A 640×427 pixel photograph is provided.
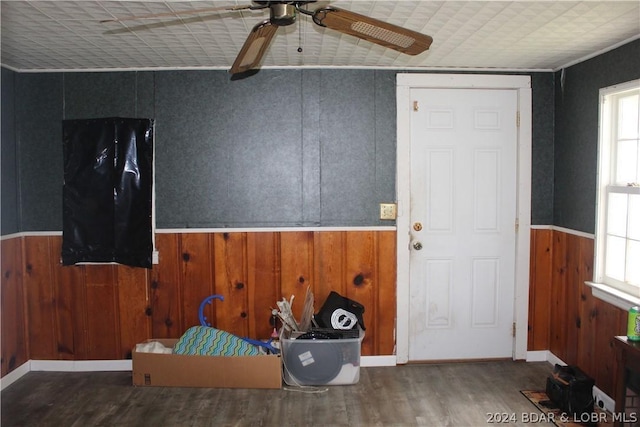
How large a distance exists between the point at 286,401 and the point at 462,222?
1.85 metres

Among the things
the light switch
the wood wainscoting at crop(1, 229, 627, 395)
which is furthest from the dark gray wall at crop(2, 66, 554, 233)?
the wood wainscoting at crop(1, 229, 627, 395)

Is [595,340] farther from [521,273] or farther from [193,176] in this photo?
[193,176]

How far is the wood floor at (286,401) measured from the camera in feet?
10.6

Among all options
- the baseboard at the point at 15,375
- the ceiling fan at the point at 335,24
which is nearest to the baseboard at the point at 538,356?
the ceiling fan at the point at 335,24

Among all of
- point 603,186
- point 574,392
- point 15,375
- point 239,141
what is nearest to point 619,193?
point 603,186

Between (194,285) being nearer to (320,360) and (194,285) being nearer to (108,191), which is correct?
(108,191)

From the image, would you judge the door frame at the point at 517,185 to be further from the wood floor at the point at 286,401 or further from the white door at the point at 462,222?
the wood floor at the point at 286,401

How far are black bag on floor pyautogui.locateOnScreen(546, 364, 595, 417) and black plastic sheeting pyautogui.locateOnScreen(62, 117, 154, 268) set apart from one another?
2920 millimetres

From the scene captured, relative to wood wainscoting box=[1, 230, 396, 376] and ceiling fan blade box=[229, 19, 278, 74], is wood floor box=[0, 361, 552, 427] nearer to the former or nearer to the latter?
wood wainscoting box=[1, 230, 396, 376]

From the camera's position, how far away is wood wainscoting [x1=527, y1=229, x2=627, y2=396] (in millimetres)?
3352

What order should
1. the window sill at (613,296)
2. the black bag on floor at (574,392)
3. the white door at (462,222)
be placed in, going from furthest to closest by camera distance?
the white door at (462,222), the black bag on floor at (574,392), the window sill at (613,296)

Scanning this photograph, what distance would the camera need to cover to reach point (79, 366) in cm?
400

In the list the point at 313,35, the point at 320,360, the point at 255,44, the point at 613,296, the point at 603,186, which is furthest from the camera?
the point at 320,360

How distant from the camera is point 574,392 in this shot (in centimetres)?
316
